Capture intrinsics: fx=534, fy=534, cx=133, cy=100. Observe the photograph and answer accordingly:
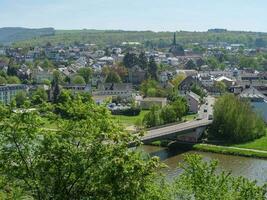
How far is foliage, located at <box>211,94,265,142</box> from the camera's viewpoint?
2594 centimetres

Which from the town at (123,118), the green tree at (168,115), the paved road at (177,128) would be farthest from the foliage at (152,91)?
the green tree at (168,115)

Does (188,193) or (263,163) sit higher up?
(188,193)

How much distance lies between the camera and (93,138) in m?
5.54

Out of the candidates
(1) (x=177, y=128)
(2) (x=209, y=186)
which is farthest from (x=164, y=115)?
(2) (x=209, y=186)

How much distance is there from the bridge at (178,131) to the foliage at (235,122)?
0.78m

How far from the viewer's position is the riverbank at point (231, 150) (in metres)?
22.7

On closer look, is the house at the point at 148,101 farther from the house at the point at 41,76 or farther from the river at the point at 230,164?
the house at the point at 41,76

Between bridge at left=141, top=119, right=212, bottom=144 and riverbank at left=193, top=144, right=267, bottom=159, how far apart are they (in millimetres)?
1035

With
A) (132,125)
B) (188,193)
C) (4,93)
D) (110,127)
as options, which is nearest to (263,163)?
(132,125)

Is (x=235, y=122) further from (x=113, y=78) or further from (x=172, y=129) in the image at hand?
(x=113, y=78)

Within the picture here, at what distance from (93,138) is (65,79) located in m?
45.6

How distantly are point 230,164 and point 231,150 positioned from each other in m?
2.40

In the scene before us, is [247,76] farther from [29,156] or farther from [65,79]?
[29,156]

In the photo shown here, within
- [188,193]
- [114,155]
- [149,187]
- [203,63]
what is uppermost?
[114,155]
